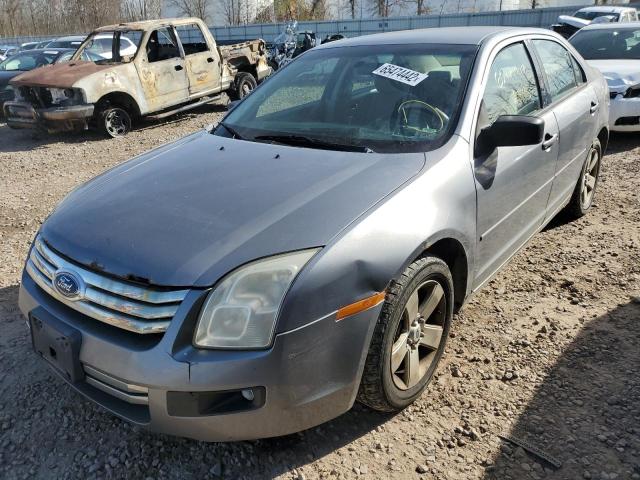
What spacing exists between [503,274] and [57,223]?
296cm

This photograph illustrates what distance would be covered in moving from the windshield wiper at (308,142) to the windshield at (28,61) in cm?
1066

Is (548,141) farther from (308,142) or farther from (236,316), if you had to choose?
(236,316)

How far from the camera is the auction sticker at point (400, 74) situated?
305 centimetres

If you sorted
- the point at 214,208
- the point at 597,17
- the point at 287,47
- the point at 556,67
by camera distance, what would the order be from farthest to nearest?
1. the point at 287,47
2. the point at 597,17
3. the point at 556,67
4. the point at 214,208

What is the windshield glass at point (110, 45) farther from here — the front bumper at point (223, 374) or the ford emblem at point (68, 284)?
the front bumper at point (223, 374)

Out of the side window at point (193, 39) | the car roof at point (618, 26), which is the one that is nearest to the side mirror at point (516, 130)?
the car roof at point (618, 26)

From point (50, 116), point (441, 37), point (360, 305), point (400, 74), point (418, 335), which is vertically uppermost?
point (441, 37)

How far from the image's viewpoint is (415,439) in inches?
94.3

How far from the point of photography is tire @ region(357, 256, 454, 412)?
2176mm

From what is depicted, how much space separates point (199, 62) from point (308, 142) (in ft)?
26.3

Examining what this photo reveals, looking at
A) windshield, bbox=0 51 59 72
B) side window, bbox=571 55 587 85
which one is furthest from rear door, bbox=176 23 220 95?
side window, bbox=571 55 587 85

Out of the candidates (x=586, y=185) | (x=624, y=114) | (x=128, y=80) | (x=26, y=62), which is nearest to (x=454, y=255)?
(x=586, y=185)

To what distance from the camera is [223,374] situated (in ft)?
6.09

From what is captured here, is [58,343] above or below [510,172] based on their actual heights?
below
